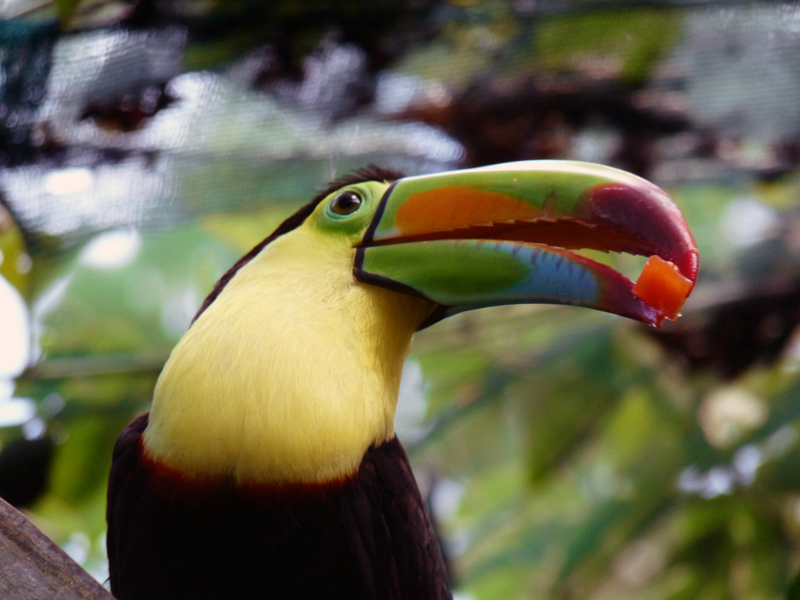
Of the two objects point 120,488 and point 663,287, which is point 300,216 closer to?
point 120,488

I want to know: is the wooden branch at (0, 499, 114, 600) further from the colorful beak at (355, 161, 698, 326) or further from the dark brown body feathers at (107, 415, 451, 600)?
the colorful beak at (355, 161, 698, 326)

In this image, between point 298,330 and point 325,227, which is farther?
point 325,227

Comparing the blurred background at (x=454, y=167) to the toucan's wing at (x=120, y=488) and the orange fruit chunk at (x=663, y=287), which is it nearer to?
the toucan's wing at (x=120, y=488)

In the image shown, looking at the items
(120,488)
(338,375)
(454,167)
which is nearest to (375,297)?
(338,375)

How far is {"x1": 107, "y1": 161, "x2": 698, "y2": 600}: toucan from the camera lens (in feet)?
6.07

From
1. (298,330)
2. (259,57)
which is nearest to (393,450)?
(298,330)

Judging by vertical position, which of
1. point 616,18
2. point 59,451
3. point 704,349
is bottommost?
point 704,349

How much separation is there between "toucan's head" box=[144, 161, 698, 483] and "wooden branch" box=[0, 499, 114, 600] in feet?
1.40

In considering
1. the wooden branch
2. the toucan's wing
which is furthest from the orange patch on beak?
the wooden branch

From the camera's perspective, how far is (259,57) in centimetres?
342

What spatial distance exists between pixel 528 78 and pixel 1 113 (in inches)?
80.7

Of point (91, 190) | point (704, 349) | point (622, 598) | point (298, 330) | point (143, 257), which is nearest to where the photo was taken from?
point (298, 330)

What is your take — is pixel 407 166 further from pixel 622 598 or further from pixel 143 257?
pixel 622 598

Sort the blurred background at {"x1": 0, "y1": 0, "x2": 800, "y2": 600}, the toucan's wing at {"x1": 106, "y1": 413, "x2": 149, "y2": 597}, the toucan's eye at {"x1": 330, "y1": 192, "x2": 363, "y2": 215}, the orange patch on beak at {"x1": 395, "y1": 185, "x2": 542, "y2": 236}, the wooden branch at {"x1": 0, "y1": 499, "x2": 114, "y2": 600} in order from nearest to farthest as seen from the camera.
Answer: the wooden branch at {"x1": 0, "y1": 499, "x2": 114, "y2": 600} < the orange patch on beak at {"x1": 395, "y1": 185, "x2": 542, "y2": 236} < the toucan's wing at {"x1": 106, "y1": 413, "x2": 149, "y2": 597} < the toucan's eye at {"x1": 330, "y1": 192, "x2": 363, "y2": 215} < the blurred background at {"x1": 0, "y1": 0, "x2": 800, "y2": 600}
